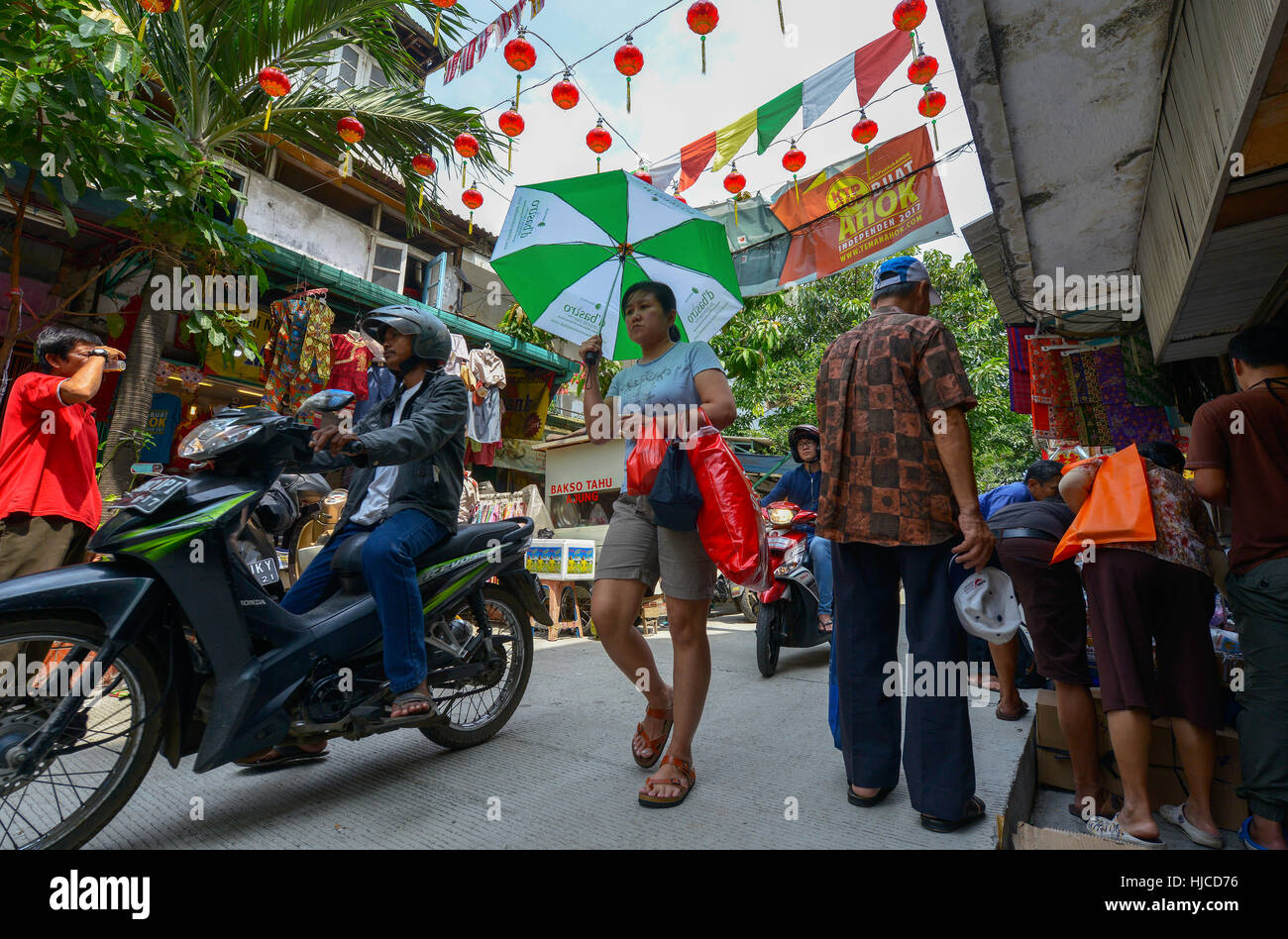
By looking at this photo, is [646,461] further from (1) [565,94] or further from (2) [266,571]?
(1) [565,94]

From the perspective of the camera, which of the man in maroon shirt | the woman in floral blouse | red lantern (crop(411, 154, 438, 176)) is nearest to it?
the man in maroon shirt

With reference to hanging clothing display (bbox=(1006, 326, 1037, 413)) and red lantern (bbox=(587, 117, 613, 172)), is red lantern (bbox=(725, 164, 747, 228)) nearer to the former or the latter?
red lantern (bbox=(587, 117, 613, 172))

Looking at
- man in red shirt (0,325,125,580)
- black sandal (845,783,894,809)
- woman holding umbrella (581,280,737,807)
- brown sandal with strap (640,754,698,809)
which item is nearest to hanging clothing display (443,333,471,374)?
man in red shirt (0,325,125,580)

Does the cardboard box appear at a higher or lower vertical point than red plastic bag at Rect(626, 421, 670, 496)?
lower

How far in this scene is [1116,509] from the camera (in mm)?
2193

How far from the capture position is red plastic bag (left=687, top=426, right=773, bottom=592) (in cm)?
214

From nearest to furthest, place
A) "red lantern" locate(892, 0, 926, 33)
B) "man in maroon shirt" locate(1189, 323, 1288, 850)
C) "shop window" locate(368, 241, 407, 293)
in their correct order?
"man in maroon shirt" locate(1189, 323, 1288, 850)
"red lantern" locate(892, 0, 926, 33)
"shop window" locate(368, 241, 407, 293)

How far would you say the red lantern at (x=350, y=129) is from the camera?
527cm

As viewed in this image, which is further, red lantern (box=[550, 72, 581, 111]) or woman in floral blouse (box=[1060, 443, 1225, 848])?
red lantern (box=[550, 72, 581, 111])

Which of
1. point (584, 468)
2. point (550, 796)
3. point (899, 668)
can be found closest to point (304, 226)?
point (584, 468)

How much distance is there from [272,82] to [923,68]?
17.7 ft

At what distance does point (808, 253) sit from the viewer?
7.29 meters

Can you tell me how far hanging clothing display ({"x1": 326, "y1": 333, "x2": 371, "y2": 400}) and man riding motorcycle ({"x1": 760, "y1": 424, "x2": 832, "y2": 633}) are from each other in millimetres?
4604

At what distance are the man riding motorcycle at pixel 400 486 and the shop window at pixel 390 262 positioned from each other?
8116mm
